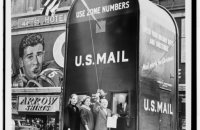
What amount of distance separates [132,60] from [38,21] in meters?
0.70

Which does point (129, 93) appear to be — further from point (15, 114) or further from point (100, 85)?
point (15, 114)

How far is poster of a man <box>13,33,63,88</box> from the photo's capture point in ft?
9.15

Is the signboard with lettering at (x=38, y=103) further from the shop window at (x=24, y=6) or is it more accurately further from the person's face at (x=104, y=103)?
the shop window at (x=24, y=6)

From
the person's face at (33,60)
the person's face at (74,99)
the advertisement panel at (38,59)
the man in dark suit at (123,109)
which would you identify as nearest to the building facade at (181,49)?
the man in dark suit at (123,109)

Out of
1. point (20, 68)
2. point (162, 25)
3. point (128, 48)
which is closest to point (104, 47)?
point (128, 48)

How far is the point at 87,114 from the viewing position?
2.61 meters

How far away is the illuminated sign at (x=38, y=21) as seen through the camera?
2774 millimetres

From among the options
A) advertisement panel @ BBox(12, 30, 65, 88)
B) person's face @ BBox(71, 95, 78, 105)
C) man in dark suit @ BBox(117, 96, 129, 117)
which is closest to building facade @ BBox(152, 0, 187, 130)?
man in dark suit @ BBox(117, 96, 129, 117)

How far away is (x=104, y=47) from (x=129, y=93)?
0.30 m

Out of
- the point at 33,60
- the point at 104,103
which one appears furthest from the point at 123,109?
the point at 33,60

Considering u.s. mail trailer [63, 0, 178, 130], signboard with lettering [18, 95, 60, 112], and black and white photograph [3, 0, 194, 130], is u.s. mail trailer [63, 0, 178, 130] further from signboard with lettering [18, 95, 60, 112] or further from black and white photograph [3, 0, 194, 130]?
signboard with lettering [18, 95, 60, 112]

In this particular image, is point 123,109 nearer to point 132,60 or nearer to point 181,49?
point 132,60

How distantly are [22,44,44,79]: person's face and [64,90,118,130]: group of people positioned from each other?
32cm

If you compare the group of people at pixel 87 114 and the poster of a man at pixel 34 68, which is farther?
the poster of a man at pixel 34 68
